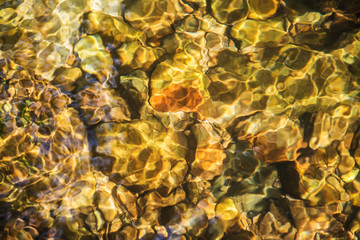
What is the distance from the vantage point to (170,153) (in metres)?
3.11

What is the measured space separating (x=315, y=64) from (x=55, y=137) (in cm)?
337

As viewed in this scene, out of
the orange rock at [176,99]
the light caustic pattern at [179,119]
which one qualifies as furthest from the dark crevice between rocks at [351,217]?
the orange rock at [176,99]

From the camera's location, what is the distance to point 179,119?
11.0 ft

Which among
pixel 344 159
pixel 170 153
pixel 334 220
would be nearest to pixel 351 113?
pixel 344 159

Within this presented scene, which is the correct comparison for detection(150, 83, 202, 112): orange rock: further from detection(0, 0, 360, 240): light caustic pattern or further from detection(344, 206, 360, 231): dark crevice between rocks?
detection(344, 206, 360, 231): dark crevice between rocks

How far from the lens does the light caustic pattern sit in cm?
295

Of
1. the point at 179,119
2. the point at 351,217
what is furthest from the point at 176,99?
the point at 351,217

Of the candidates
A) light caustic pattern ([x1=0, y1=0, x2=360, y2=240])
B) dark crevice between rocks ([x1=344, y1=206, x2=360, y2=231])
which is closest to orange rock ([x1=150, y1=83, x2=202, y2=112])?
light caustic pattern ([x1=0, y1=0, x2=360, y2=240])

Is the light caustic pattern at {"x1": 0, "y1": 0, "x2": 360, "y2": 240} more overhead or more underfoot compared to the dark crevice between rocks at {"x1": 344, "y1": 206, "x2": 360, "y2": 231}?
more overhead

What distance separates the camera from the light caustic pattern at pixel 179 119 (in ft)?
9.68

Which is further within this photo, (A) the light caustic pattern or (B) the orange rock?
(B) the orange rock

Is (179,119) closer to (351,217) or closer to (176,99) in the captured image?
(176,99)

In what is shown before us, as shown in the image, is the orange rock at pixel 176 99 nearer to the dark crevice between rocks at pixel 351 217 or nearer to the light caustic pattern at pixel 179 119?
the light caustic pattern at pixel 179 119

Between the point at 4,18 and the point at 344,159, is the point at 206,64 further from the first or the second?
the point at 4,18
